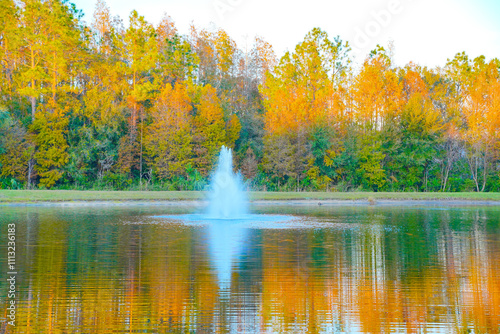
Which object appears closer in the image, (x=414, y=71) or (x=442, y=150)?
(x=442, y=150)

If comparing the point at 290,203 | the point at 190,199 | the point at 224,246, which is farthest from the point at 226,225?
the point at 190,199

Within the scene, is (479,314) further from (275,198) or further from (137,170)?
(137,170)

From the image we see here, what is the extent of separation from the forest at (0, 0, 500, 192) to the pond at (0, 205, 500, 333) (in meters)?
26.7

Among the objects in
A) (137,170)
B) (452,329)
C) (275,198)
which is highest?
(137,170)

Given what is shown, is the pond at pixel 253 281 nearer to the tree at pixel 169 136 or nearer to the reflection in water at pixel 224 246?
the reflection in water at pixel 224 246

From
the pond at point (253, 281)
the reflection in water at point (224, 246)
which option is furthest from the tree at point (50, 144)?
the pond at point (253, 281)

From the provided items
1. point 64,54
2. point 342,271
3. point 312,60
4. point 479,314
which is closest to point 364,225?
point 342,271

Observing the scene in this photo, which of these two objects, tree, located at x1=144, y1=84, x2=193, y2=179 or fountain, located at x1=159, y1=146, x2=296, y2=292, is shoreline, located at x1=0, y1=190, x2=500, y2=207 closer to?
fountain, located at x1=159, y1=146, x2=296, y2=292

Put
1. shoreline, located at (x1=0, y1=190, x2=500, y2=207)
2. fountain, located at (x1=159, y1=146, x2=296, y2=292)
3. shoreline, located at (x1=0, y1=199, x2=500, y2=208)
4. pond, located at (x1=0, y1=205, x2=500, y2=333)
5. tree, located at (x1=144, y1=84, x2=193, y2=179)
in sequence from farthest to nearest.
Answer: tree, located at (x1=144, y1=84, x2=193, y2=179) → shoreline, located at (x1=0, y1=190, x2=500, y2=207) → shoreline, located at (x1=0, y1=199, x2=500, y2=208) → fountain, located at (x1=159, y1=146, x2=296, y2=292) → pond, located at (x1=0, y1=205, x2=500, y2=333)

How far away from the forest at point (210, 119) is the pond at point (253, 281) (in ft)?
87.7

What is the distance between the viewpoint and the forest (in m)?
41.5

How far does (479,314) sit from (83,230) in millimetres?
12432

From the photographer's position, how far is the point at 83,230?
52.2 feet

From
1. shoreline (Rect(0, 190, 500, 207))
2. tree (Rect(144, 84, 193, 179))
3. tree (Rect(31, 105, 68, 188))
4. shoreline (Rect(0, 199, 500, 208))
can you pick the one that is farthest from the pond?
tree (Rect(144, 84, 193, 179))
